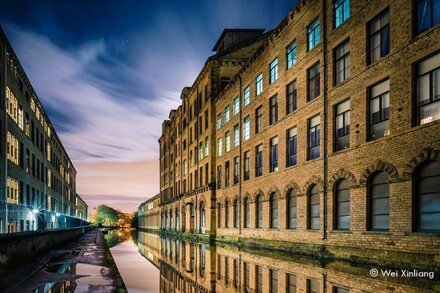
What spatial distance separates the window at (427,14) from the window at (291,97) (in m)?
9.43

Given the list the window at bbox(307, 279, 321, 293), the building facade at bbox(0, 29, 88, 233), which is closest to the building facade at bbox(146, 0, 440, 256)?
the window at bbox(307, 279, 321, 293)

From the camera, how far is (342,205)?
17203 mm

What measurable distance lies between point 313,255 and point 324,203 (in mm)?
2478

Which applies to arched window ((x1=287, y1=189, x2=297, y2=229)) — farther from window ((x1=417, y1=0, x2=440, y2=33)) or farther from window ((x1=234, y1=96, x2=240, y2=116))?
window ((x1=234, y1=96, x2=240, y2=116))

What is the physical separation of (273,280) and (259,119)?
1692 centimetres

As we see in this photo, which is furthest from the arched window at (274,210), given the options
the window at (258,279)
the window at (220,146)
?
the window at (220,146)

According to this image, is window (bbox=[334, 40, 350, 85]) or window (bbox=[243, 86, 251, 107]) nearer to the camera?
window (bbox=[334, 40, 350, 85])

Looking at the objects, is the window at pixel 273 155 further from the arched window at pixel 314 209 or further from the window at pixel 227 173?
the window at pixel 227 173

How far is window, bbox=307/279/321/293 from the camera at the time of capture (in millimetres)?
9875

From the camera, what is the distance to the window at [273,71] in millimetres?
24781

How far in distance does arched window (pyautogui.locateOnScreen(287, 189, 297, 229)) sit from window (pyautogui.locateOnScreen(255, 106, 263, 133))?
6.31 m

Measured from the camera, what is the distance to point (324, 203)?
59.4 feet

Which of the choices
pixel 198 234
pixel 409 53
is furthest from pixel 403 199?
pixel 198 234

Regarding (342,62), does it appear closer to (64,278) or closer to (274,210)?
(274,210)
